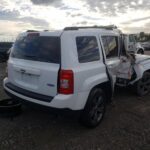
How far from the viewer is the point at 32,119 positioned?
447 centimetres

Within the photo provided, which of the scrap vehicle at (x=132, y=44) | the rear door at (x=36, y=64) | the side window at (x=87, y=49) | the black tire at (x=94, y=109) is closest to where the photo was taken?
the rear door at (x=36, y=64)

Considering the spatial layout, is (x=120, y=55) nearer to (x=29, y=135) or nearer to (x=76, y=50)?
(x=76, y=50)

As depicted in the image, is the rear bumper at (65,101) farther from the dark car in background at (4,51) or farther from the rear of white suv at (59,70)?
the dark car in background at (4,51)

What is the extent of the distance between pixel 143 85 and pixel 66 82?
3.49 meters

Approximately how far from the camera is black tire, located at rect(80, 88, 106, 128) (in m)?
3.82

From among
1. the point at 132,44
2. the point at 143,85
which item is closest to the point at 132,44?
the point at 132,44

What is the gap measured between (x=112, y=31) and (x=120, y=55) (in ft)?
2.07

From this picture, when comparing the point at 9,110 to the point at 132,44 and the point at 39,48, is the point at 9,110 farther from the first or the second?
the point at 132,44

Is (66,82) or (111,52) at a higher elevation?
(111,52)

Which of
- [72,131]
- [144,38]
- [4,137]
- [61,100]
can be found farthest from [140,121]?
[144,38]

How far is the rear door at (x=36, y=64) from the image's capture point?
346 cm

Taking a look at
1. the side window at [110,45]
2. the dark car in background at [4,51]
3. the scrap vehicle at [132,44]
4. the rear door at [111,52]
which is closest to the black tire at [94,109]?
the rear door at [111,52]

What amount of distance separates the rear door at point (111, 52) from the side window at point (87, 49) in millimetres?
313

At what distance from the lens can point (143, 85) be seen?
6.11 meters
